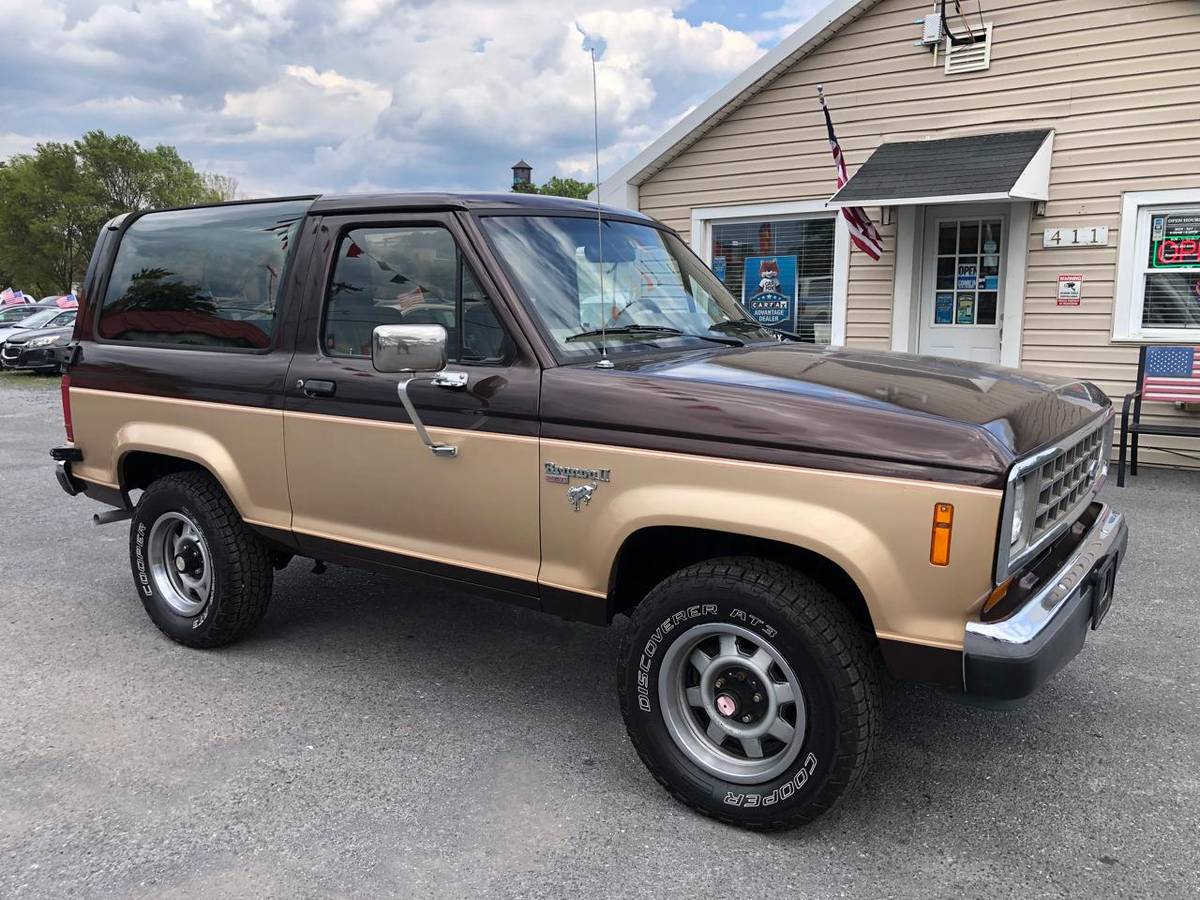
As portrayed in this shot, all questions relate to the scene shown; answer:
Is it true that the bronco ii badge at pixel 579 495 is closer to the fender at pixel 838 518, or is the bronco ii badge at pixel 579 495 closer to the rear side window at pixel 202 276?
the fender at pixel 838 518

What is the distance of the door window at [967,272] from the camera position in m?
9.02

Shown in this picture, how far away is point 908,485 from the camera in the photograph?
8.24 feet

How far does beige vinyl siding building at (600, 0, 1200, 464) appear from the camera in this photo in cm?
815

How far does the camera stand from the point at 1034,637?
98.7 inches

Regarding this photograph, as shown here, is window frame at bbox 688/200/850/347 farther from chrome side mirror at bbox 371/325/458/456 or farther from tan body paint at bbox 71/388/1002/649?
chrome side mirror at bbox 371/325/458/456

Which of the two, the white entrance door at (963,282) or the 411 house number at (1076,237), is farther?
the white entrance door at (963,282)

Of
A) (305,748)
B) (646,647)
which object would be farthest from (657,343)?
(305,748)

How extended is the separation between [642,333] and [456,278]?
0.72 metres

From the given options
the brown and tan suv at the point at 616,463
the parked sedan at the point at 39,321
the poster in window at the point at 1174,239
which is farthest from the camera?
the parked sedan at the point at 39,321

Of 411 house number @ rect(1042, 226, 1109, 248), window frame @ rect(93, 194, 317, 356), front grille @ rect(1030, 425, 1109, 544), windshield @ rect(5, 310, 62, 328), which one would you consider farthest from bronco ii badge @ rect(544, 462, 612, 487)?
windshield @ rect(5, 310, 62, 328)

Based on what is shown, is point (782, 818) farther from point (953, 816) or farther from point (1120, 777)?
point (1120, 777)

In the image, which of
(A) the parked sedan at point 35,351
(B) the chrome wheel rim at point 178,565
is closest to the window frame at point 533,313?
(B) the chrome wheel rim at point 178,565

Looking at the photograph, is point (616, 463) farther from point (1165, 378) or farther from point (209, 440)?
point (1165, 378)

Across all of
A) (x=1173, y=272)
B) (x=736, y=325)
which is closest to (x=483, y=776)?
(x=736, y=325)
